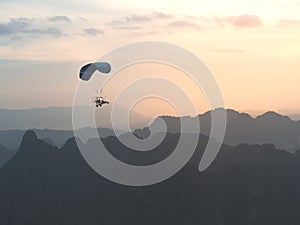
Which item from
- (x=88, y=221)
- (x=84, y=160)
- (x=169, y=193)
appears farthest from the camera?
(x=84, y=160)

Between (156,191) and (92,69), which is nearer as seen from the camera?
(92,69)

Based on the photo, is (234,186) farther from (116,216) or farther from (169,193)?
(116,216)

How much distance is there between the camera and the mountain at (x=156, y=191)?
532ft

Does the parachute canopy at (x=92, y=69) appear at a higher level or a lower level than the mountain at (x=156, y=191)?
lower

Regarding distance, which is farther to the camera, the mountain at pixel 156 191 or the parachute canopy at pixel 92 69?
the mountain at pixel 156 191

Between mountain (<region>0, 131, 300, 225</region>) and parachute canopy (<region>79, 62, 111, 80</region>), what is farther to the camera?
mountain (<region>0, 131, 300, 225</region>)

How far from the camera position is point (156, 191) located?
167750 mm

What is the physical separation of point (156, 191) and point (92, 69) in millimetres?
92807

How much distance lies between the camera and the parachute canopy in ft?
253

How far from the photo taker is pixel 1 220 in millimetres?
173500

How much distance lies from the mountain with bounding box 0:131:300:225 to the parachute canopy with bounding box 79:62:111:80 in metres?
84.5

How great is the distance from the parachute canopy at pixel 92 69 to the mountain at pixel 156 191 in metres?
84.5

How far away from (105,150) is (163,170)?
1921 cm

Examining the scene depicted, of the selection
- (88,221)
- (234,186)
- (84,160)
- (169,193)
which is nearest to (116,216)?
(88,221)
